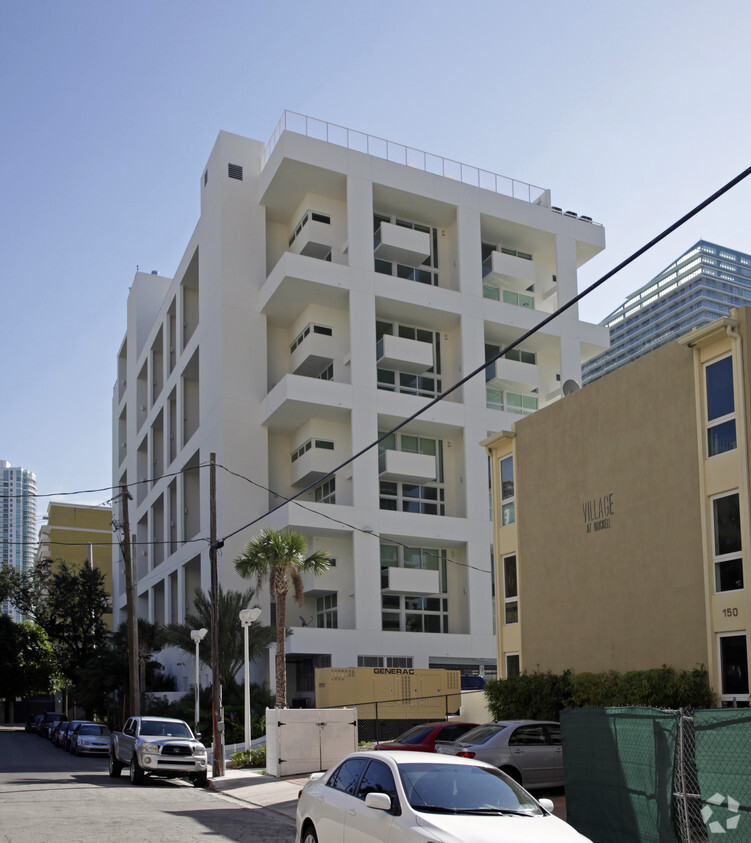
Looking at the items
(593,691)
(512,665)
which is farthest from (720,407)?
(512,665)

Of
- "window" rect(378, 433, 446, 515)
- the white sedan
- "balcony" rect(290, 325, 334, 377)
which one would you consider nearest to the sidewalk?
the white sedan

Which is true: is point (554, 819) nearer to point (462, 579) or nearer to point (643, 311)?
point (462, 579)

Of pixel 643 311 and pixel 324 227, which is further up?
pixel 643 311

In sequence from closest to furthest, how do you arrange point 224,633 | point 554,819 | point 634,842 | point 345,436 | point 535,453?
1. point 554,819
2. point 634,842
3. point 535,453
4. point 224,633
5. point 345,436

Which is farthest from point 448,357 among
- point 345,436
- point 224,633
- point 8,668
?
point 8,668

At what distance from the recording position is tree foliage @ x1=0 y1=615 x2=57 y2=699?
6825 centimetres

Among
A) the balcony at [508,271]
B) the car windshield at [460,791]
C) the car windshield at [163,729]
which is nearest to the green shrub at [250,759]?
the car windshield at [163,729]

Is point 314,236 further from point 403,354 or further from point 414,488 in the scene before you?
point 414,488

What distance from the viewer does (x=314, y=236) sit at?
48781 millimetres

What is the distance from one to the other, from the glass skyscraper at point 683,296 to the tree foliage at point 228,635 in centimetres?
9859

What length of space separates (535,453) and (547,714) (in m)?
6.61

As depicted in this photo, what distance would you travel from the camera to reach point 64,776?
2639 centimetres

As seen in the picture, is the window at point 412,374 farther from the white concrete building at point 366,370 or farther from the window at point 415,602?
the window at point 415,602

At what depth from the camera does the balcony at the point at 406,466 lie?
47.0 metres
